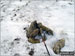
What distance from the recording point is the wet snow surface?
563cm

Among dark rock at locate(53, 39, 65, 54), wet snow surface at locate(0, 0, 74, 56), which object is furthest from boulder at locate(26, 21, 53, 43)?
dark rock at locate(53, 39, 65, 54)

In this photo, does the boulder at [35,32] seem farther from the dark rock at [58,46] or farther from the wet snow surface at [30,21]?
the dark rock at [58,46]

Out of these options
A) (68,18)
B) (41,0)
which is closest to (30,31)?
(68,18)

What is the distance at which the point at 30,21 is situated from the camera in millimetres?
7586

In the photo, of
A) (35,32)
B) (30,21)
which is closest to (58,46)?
(35,32)

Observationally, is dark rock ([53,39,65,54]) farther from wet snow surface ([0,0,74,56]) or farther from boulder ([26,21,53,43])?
boulder ([26,21,53,43])

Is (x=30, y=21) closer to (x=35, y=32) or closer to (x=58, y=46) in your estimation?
(x=35, y=32)

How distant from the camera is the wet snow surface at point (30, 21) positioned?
18.5 ft

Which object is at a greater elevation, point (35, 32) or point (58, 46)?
point (35, 32)

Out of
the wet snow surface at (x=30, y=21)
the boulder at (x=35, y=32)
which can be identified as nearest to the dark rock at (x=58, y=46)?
the wet snow surface at (x=30, y=21)

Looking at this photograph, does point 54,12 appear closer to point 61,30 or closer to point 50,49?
point 61,30

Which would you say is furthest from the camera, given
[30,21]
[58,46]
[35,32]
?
[30,21]

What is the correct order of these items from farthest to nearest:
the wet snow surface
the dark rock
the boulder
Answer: the boulder
the wet snow surface
the dark rock

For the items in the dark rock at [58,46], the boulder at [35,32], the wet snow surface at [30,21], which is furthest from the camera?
the boulder at [35,32]
